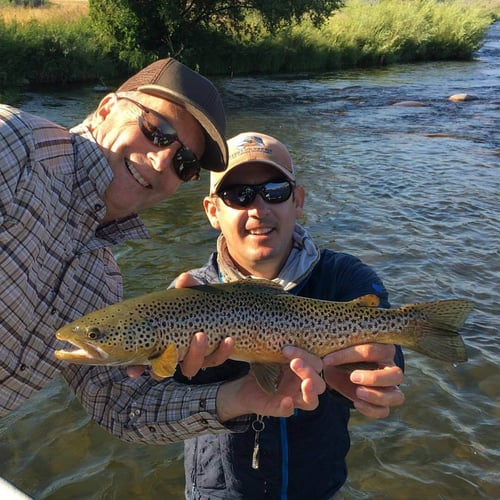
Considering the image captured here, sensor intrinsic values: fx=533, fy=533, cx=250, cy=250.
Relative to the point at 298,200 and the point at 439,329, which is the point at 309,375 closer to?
the point at 439,329

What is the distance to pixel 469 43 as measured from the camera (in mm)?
33656

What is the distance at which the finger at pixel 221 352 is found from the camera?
2.32m

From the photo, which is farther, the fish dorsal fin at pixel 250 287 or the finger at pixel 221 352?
the fish dorsal fin at pixel 250 287

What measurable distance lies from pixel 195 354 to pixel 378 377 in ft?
2.50

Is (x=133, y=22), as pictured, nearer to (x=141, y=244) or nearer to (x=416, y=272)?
(x=141, y=244)

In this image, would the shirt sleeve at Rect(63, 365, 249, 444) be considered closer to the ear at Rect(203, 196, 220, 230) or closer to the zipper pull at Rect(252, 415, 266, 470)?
the zipper pull at Rect(252, 415, 266, 470)

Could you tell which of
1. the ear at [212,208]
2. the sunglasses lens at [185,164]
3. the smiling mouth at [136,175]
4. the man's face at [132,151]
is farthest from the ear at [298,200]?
the smiling mouth at [136,175]

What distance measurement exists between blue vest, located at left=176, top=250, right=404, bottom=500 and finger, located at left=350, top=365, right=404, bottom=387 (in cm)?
31

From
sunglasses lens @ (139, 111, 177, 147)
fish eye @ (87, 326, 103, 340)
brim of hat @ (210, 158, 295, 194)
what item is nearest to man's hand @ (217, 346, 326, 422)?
fish eye @ (87, 326, 103, 340)

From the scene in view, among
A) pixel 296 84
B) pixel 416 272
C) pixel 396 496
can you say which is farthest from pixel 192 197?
pixel 296 84

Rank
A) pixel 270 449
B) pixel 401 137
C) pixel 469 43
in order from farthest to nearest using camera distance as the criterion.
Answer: pixel 469 43
pixel 401 137
pixel 270 449

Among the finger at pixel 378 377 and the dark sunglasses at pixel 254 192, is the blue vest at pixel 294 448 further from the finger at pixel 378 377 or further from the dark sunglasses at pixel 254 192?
the dark sunglasses at pixel 254 192

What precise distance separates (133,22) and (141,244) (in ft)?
62.7

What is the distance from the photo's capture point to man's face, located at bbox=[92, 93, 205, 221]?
104 inches
